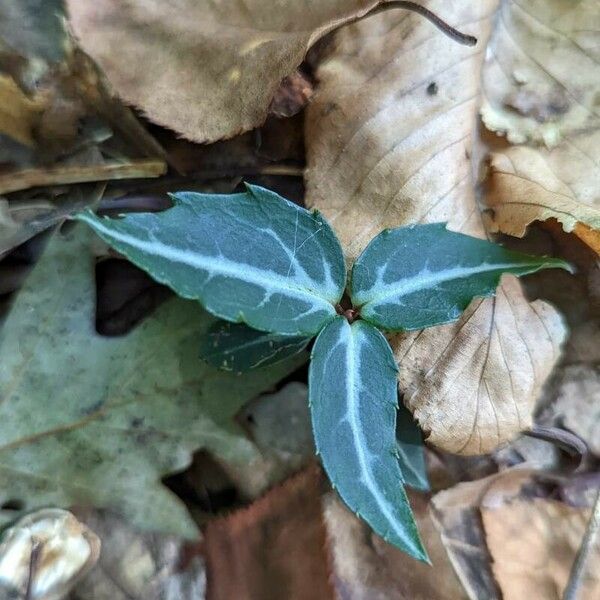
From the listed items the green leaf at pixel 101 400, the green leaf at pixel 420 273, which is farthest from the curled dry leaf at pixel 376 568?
the green leaf at pixel 420 273

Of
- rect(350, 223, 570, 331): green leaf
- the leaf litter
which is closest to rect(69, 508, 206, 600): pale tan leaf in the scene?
the leaf litter

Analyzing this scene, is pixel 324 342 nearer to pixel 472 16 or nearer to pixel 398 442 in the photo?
pixel 398 442

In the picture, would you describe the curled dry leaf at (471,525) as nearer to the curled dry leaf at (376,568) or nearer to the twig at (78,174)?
the curled dry leaf at (376,568)

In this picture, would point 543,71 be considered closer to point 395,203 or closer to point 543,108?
point 543,108

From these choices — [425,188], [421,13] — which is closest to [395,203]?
[425,188]

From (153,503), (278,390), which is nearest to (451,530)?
(278,390)

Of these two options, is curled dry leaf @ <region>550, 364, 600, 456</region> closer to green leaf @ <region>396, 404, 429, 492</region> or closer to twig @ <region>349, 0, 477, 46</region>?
green leaf @ <region>396, 404, 429, 492</region>

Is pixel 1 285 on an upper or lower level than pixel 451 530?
upper
